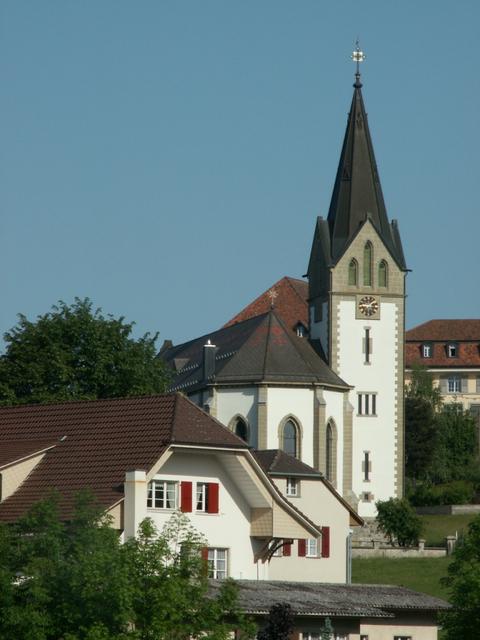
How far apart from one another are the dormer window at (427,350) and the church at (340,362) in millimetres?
41931

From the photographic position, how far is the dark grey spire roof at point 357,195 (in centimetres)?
9769

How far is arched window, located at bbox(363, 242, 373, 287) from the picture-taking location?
9731cm

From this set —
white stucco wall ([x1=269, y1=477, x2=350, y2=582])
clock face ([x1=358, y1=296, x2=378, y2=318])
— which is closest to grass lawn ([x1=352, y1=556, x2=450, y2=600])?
white stucco wall ([x1=269, y1=477, x2=350, y2=582])

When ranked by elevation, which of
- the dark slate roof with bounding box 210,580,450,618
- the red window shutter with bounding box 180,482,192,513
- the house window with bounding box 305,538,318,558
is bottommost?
the dark slate roof with bounding box 210,580,450,618

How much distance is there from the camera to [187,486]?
45.1m

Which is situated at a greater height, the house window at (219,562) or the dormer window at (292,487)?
the dormer window at (292,487)

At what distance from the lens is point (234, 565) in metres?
46.5

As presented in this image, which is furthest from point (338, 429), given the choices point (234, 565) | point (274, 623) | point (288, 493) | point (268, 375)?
point (274, 623)

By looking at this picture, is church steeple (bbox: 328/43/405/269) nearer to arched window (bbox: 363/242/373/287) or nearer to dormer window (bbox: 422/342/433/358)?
arched window (bbox: 363/242/373/287)

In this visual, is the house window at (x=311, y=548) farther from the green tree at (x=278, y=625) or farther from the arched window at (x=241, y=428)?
the arched window at (x=241, y=428)

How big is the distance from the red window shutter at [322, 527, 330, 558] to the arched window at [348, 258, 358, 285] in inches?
1496

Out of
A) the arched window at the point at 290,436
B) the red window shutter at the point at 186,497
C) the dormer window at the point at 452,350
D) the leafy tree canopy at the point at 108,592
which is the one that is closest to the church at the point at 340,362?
the arched window at the point at 290,436

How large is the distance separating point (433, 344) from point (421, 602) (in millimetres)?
100743

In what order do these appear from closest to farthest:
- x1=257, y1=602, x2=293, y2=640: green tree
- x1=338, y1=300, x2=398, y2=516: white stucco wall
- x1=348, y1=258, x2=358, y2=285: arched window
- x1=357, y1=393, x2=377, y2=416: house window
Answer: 1. x1=257, y1=602, x2=293, y2=640: green tree
2. x1=338, y1=300, x2=398, y2=516: white stucco wall
3. x1=357, y1=393, x2=377, y2=416: house window
4. x1=348, y1=258, x2=358, y2=285: arched window
